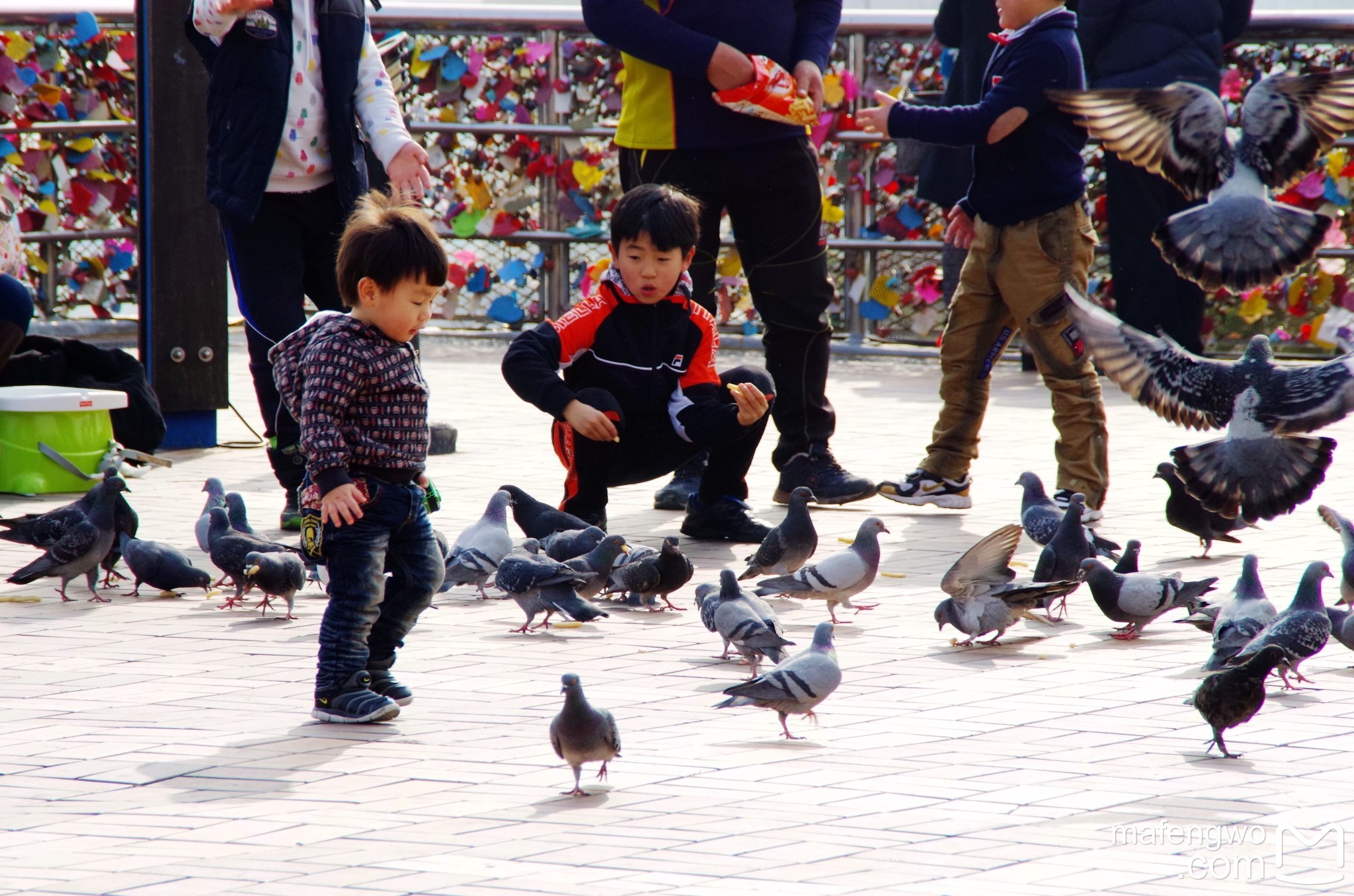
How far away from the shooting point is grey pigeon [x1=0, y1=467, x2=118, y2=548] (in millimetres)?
6324

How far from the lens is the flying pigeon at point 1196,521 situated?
6.91 meters

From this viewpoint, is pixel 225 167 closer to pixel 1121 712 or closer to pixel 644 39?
pixel 644 39

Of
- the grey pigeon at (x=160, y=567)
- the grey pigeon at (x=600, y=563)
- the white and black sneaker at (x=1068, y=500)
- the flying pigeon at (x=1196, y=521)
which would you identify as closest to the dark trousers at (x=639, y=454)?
the grey pigeon at (x=600, y=563)

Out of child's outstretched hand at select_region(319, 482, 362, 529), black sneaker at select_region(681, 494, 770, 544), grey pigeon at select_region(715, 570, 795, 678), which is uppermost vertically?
child's outstretched hand at select_region(319, 482, 362, 529)

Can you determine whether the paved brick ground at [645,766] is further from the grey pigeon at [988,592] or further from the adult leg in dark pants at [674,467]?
the adult leg in dark pants at [674,467]

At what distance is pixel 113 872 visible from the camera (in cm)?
346

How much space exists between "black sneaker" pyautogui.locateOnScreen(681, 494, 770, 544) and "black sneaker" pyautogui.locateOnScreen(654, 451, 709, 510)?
60 centimetres

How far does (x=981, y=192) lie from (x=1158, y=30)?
3726mm

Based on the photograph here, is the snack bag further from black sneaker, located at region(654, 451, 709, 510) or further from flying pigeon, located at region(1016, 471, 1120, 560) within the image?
flying pigeon, located at region(1016, 471, 1120, 560)

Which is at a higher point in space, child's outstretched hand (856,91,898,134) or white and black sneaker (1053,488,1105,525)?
child's outstretched hand (856,91,898,134)

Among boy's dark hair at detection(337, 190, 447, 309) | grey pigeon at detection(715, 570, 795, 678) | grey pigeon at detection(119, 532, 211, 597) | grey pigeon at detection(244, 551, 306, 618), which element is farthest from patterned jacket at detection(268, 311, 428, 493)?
grey pigeon at detection(119, 532, 211, 597)

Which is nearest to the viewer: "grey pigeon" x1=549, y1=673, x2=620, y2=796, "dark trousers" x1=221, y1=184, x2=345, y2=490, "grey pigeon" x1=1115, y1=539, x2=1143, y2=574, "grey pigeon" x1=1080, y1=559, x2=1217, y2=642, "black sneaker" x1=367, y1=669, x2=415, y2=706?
"grey pigeon" x1=549, y1=673, x2=620, y2=796

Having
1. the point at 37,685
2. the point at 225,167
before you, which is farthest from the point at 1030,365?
the point at 37,685

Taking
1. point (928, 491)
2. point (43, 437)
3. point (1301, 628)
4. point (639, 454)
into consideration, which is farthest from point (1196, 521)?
point (43, 437)
